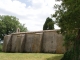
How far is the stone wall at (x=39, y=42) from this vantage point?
32.1m

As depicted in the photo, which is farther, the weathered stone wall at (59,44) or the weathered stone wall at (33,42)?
the weathered stone wall at (33,42)

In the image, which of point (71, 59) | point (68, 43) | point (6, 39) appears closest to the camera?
point (71, 59)

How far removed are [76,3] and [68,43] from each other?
7.21 metres

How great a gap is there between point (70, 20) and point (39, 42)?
60.4 ft

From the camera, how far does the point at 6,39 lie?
47156 millimetres

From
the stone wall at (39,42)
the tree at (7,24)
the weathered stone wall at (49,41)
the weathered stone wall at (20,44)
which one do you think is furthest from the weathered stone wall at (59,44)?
the tree at (7,24)

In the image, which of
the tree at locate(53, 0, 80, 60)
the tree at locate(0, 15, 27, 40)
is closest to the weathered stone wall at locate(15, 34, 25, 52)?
the tree at locate(53, 0, 80, 60)

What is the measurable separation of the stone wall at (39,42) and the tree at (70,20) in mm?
10816

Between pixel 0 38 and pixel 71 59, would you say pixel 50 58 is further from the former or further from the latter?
pixel 0 38

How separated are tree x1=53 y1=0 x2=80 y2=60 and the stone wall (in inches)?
426

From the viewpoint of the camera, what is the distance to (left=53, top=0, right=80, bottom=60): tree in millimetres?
16641

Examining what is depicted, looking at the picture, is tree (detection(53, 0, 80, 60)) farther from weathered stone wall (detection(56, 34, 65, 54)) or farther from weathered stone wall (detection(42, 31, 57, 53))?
weathered stone wall (detection(42, 31, 57, 53))

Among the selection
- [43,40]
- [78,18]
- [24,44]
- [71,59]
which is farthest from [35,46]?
[78,18]

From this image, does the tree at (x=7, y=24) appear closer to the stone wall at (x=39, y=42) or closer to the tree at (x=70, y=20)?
the stone wall at (x=39, y=42)
